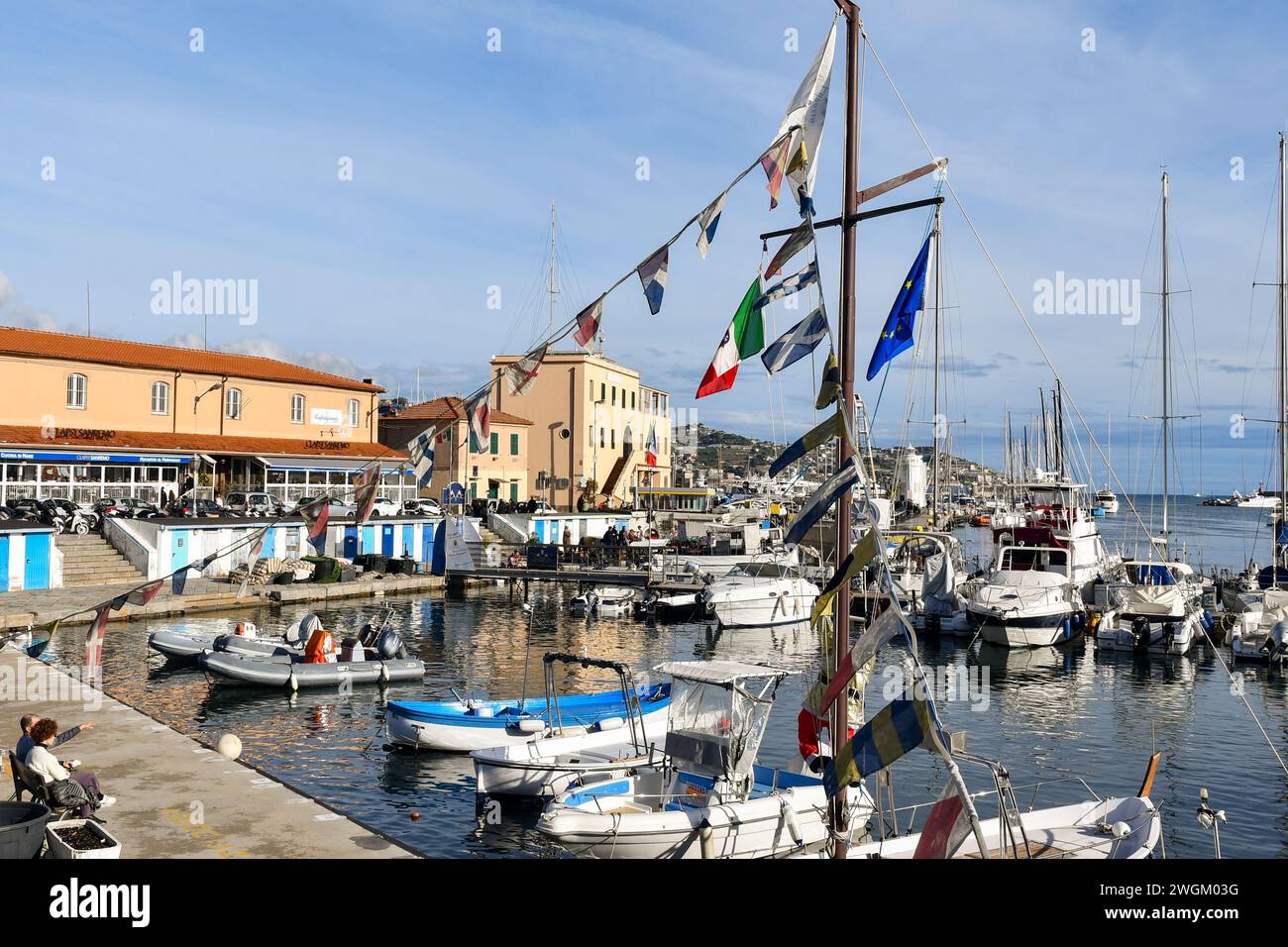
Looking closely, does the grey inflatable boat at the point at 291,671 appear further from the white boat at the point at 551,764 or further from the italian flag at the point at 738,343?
the italian flag at the point at 738,343

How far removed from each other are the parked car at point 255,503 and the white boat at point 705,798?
38.0 m

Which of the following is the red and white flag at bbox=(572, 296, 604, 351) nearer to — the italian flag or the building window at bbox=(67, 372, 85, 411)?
the italian flag

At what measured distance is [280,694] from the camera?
84.7 ft

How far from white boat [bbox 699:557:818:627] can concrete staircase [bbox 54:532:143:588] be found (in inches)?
914

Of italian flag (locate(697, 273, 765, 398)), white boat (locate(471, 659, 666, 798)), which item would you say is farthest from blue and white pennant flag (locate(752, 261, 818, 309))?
white boat (locate(471, 659, 666, 798))

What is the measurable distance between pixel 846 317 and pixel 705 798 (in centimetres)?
725

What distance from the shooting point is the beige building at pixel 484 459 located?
6731cm

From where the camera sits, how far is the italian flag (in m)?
12.1

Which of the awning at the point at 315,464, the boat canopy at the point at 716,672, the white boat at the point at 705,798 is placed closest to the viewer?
the white boat at the point at 705,798

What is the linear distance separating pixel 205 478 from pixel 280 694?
29.4 meters

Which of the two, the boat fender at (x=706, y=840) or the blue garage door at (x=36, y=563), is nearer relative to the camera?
the boat fender at (x=706, y=840)

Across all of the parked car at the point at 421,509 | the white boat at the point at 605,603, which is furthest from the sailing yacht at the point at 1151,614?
the parked car at the point at 421,509
